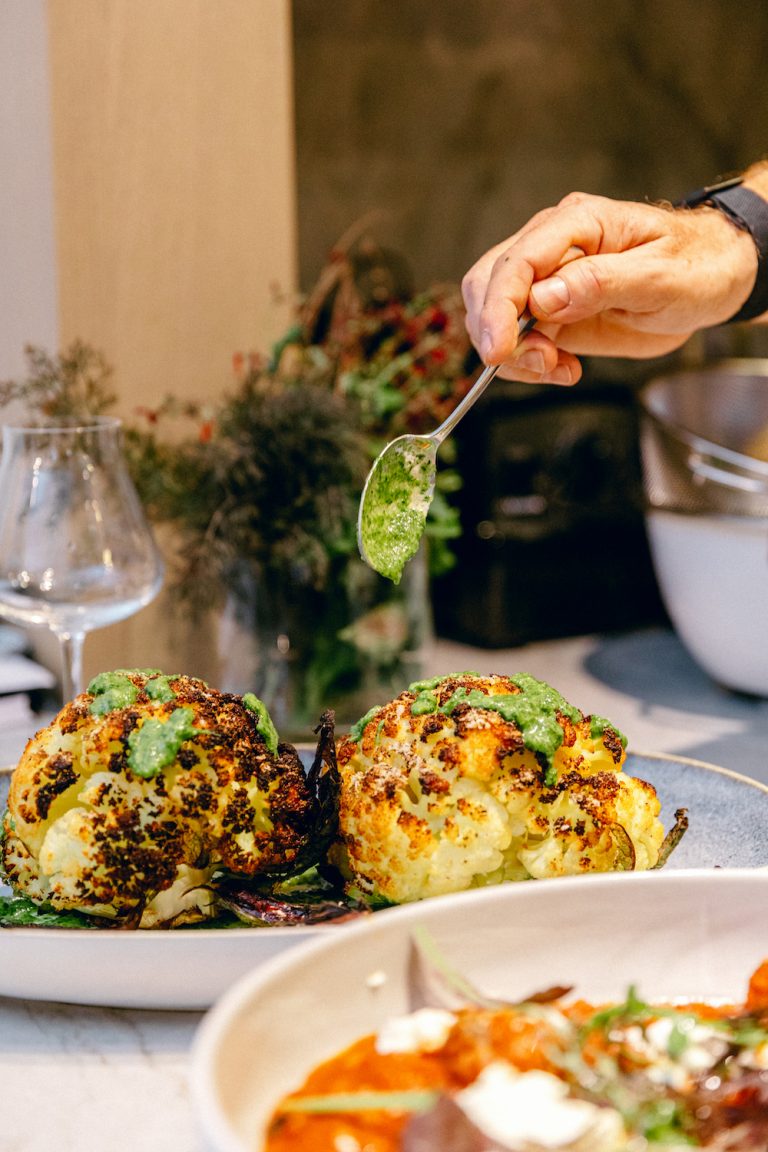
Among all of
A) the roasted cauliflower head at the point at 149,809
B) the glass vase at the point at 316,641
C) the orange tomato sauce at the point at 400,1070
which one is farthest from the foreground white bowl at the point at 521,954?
the glass vase at the point at 316,641

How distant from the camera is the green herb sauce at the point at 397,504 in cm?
92

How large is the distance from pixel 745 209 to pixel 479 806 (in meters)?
0.72

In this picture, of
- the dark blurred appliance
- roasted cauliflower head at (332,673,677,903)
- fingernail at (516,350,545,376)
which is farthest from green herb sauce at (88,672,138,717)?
the dark blurred appliance

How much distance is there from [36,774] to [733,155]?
208 centimetres

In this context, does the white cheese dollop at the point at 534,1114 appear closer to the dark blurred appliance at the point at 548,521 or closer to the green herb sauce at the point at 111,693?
the green herb sauce at the point at 111,693

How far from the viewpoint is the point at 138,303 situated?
4.85 feet

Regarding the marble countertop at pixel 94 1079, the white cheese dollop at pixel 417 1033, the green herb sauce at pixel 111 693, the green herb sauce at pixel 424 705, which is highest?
the green herb sauce at pixel 111 693

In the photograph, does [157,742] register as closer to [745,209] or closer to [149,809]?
[149,809]

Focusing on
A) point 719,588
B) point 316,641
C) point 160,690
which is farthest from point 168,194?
point 160,690

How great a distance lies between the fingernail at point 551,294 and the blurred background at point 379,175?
62cm

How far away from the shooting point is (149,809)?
2.27 ft

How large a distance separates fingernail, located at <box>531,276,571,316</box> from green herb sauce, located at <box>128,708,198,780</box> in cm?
44

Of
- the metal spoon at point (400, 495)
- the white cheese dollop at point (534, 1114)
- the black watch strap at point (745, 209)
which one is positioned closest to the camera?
the white cheese dollop at point (534, 1114)

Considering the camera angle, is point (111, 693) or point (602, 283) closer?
point (111, 693)
